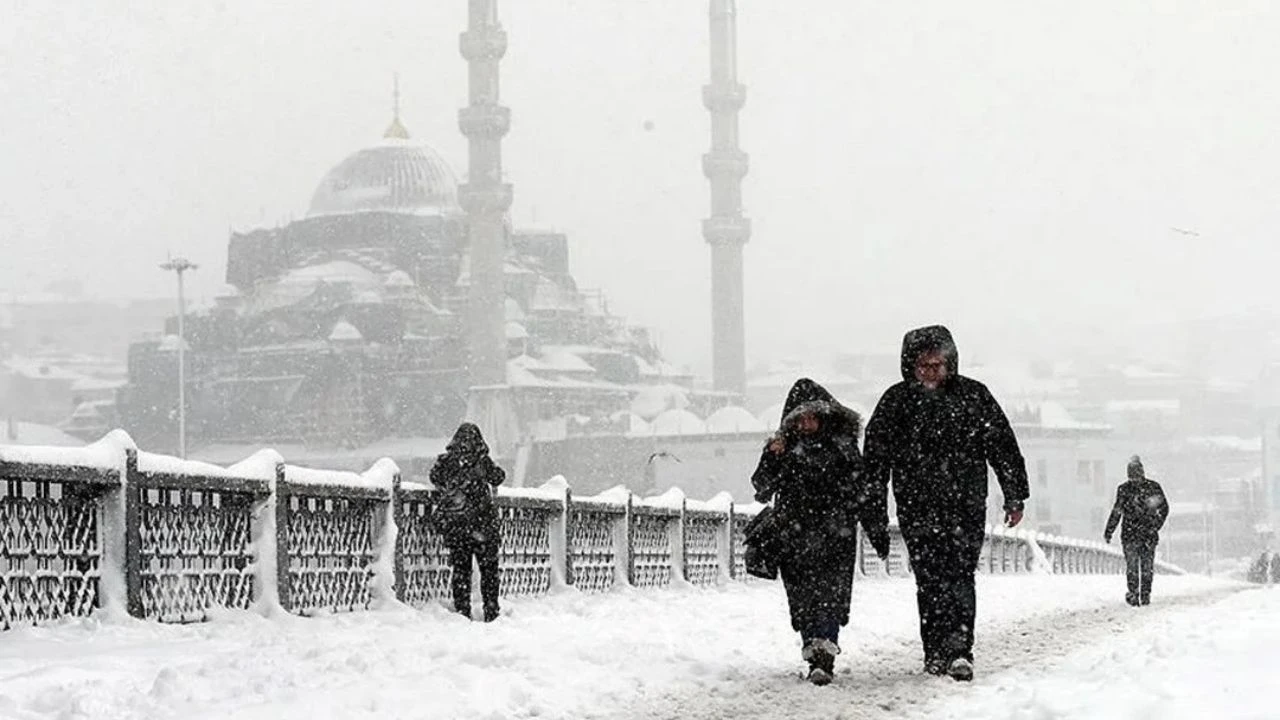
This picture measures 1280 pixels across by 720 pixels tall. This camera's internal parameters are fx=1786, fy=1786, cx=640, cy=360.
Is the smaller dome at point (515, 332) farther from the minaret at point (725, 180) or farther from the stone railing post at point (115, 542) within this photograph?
the stone railing post at point (115, 542)

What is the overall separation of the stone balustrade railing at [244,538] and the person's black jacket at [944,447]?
3255 mm

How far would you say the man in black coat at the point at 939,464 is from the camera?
688 cm

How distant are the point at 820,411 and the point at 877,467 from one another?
0.33m

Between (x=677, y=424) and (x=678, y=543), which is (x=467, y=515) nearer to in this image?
(x=678, y=543)

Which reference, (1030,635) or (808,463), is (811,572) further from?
(1030,635)

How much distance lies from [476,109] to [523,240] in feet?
75.8

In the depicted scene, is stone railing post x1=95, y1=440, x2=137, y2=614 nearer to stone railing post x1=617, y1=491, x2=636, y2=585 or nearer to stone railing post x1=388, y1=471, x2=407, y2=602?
stone railing post x1=388, y1=471, x2=407, y2=602

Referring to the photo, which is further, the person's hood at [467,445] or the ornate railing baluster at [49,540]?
the person's hood at [467,445]

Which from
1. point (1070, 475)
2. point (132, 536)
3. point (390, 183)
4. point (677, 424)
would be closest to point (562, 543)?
point (132, 536)

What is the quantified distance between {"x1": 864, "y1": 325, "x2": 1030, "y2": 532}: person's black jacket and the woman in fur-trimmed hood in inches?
4.8

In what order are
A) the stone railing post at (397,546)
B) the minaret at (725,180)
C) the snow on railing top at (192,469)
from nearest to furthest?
1. the snow on railing top at (192,469)
2. the stone railing post at (397,546)
3. the minaret at (725,180)

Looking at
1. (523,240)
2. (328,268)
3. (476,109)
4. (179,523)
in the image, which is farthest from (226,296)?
(179,523)

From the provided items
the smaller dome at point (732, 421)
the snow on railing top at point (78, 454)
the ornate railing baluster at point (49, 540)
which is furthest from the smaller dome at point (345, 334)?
the ornate railing baluster at point (49, 540)

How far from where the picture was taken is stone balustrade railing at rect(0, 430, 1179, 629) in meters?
7.21
